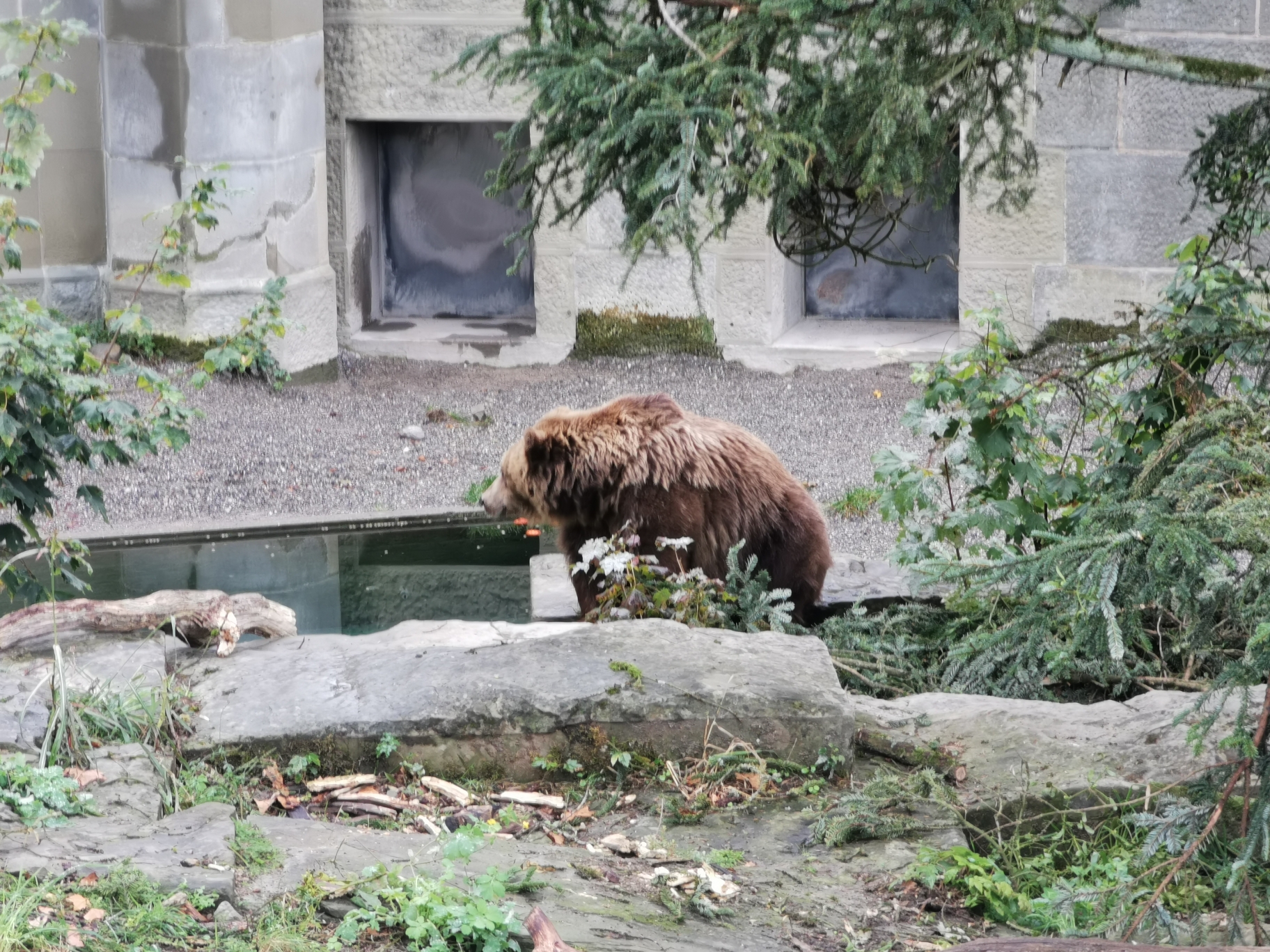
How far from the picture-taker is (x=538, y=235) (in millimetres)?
11297

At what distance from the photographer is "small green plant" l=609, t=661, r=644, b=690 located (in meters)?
4.45

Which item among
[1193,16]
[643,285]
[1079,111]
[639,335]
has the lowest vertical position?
[639,335]

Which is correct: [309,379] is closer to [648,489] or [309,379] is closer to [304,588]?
[304,588]

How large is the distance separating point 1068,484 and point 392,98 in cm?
689

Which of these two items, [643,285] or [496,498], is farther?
[643,285]

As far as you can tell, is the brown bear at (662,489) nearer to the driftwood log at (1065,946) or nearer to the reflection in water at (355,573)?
the reflection in water at (355,573)

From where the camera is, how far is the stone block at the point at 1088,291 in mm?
10477

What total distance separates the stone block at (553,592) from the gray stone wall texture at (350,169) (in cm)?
348

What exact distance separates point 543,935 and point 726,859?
874 mm

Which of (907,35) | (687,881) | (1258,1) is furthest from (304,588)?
(1258,1)

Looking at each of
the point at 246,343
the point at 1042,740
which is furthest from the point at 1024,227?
the point at 1042,740

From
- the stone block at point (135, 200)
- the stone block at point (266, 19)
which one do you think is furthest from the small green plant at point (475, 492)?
the stone block at point (266, 19)

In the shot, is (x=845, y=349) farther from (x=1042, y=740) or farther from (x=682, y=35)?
(x=682, y=35)

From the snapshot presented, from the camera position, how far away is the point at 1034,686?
5598mm
